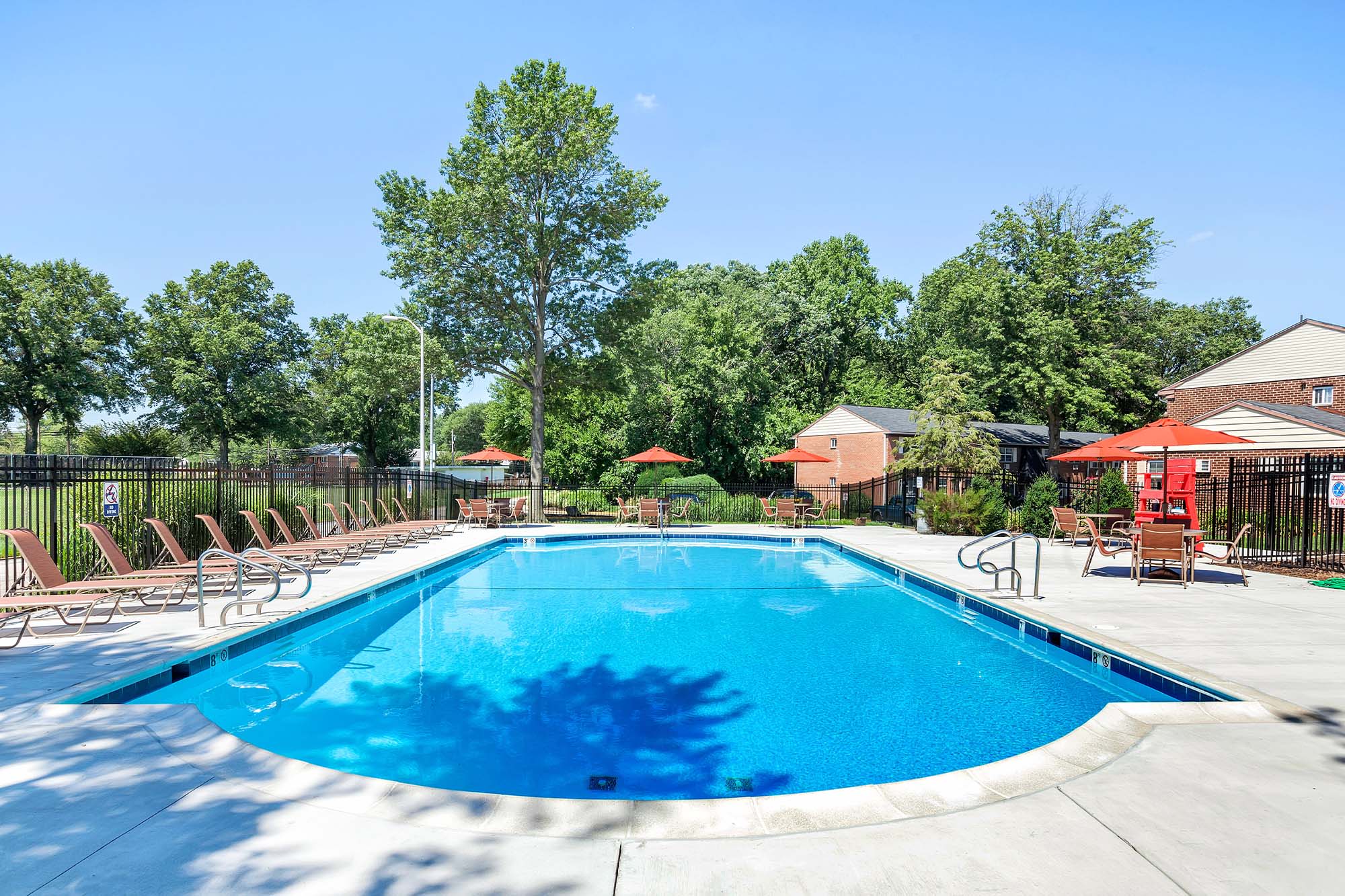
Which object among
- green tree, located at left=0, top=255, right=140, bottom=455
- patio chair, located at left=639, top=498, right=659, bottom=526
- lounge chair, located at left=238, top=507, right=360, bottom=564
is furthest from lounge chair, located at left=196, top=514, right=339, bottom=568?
green tree, located at left=0, top=255, right=140, bottom=455

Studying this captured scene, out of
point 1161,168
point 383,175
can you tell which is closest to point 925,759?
point 1161,168

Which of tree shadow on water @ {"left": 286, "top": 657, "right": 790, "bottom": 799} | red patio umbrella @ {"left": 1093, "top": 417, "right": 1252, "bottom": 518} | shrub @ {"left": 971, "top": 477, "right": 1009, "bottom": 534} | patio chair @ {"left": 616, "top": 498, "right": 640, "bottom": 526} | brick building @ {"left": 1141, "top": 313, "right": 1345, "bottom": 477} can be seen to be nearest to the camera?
tree shadow on water @ {"left": 286, "top": 657, "right": 790, "bottom": 799}

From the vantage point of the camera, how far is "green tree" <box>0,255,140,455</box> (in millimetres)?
39031

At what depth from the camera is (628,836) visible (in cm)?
311

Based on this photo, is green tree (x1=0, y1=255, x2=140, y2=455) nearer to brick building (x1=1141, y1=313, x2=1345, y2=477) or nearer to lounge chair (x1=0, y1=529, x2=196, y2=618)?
lounge chair (x1=0, y1=529, x2=196, y2=618)

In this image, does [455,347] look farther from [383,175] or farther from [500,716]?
[500,716]

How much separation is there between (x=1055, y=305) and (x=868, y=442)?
11.8 meters

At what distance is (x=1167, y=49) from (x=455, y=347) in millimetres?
21652

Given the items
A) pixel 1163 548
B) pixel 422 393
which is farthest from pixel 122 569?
pixel 422 393

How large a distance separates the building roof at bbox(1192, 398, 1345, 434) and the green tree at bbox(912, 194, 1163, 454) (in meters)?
8.04

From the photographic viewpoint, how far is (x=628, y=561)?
1619 cm

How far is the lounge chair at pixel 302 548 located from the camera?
1127 centimetres

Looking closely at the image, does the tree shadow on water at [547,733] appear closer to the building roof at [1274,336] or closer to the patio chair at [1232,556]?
the patio chair at [1232,556]

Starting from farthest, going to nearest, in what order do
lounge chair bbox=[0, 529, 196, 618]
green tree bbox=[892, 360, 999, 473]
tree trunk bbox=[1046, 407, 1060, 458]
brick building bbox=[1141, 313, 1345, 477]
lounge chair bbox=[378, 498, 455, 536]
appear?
tree trunk bbox=[1046, 407, 1060, 458]
green tree bbox=[892, 360, 999, 473]
brick building bbox=[1141, 313, 1345, 477]
lounge chair bbox=[378, 498, 455, 536]
lounge chair bbox=[0, 529, 196, 618]
